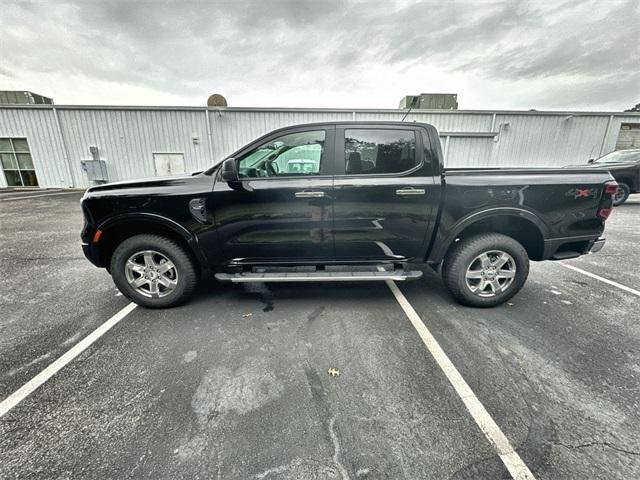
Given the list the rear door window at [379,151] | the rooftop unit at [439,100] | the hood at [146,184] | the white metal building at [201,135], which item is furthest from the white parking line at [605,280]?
the rooftop unit at [439,100]

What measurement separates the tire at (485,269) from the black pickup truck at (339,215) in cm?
1

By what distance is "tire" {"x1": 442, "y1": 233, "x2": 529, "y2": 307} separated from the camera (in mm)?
3084

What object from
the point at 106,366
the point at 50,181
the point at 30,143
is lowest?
the point at 106,366

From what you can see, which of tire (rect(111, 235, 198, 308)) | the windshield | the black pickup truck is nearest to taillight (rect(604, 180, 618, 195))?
the black pickup truck

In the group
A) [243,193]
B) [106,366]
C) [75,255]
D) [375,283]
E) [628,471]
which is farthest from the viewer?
[75,255]

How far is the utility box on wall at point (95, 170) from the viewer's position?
547 inches

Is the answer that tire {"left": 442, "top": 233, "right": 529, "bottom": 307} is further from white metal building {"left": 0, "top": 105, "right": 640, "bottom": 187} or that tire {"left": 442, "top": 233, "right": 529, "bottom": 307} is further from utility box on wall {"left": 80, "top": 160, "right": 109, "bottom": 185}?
utility box on wall {"left": 80, "top": 160, "right": 109, "bottom": 185}

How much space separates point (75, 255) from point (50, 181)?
13993 mm

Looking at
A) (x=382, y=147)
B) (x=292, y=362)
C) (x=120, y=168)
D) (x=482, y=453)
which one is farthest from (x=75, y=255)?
(x=120, y=168)

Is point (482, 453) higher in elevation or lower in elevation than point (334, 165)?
lower

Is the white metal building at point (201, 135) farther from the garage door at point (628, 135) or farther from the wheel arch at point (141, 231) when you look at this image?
the wheel arch at point (141, 231)

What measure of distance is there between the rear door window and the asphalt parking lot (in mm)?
1580

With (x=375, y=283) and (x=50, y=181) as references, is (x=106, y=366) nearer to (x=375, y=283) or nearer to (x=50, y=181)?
(x=375, y=283)

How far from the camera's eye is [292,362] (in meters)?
2.37
